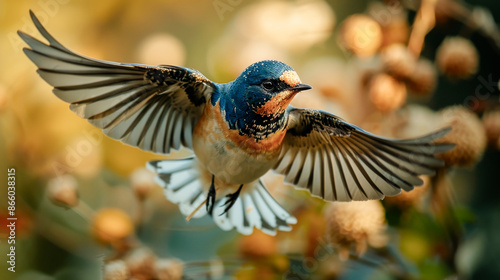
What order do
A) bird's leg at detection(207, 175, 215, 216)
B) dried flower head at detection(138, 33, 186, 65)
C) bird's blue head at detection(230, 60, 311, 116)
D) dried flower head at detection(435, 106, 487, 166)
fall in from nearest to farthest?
bird's blue head at detection(230, 60, 311, 116), bird's leg at detection(207, 175, 215, 216), dried flower head at detection(435, 106, 487, 166), dried flower head at detection(138, 33, 186, 65)

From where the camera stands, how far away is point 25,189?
76 centimetres

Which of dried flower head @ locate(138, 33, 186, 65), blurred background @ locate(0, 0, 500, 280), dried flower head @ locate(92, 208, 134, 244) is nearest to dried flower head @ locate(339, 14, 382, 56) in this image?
blurred background @ locate(0, 0, 500, 280)

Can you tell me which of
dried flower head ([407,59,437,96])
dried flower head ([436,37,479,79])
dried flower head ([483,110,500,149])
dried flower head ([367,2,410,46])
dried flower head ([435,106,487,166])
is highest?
dried flower head ([367,2,410,46])

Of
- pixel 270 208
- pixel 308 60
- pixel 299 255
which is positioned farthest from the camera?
pixel 308 60

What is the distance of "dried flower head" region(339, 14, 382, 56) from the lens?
1.97 ft

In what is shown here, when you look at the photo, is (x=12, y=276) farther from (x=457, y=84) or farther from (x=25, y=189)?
(x=457, y=84)

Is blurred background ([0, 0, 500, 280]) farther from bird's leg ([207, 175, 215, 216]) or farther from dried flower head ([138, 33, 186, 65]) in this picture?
bird's leg ([207, 175, 215, 216])

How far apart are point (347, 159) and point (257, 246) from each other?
221mm

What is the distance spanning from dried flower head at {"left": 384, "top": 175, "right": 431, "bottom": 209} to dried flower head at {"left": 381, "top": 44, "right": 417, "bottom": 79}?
116 mm

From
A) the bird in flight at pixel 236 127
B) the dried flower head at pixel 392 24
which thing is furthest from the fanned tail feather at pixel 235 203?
the dried flower head at pixel 392 24

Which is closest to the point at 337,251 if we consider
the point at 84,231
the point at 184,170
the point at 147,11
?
the point at 184,170

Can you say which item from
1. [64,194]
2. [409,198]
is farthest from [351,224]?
[64,194]

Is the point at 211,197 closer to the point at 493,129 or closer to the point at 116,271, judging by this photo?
the point at 116,271

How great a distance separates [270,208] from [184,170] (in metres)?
0.09
